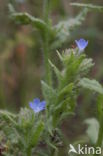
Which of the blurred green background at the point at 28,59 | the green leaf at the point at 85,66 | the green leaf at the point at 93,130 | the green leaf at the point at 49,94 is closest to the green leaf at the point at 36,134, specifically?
the green leaf at the point at 49,94

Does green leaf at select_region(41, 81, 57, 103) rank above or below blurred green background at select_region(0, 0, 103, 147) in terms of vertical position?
below

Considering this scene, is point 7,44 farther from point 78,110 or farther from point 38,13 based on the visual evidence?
point 78,110

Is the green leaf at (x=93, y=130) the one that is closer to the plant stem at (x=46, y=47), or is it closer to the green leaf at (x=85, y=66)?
the plant stem at (x=46, y=47)

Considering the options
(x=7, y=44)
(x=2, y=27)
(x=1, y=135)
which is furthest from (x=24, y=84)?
(x=1, y=135)

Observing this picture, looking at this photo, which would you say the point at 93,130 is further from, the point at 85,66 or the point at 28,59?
the point at 28,59

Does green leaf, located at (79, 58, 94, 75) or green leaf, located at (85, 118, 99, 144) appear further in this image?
green leaf, located at (85, 118, 99, 144)

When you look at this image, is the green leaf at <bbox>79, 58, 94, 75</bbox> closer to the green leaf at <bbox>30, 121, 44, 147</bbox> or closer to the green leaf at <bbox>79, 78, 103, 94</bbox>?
the green leaf at <bbox>79, 78, 103, 94</bbox>

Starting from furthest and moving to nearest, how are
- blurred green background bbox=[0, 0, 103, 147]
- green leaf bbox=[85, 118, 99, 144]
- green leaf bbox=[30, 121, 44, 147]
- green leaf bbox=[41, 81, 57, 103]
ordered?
blurred green background bbox=[0, 0, 103, 147] → green leaf bbox=[85, 118, 99, 144] → green leaf bbox=[41, 81, 57, 103] → green leaf bbox=[30, 121, 44, 147]

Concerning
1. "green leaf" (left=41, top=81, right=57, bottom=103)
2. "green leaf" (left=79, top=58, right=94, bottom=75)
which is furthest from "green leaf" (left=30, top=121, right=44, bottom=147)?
"green leaf" (left=79, top=58, right=94, bottom=75)

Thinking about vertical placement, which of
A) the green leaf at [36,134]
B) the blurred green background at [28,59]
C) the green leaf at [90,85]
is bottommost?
the green leaf at [36,134]
